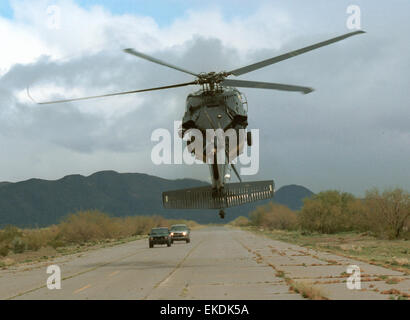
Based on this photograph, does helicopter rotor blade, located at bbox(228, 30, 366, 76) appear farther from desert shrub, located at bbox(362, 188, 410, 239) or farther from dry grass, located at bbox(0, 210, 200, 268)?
desert shrub, located at bbox(362, 188, 410, 239)

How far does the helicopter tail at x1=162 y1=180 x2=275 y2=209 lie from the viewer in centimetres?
2195

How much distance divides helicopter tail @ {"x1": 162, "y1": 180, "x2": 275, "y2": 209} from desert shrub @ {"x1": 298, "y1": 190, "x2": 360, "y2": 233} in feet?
173

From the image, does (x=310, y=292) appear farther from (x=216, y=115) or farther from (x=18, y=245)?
(x=18, y=245)

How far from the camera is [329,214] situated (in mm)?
74625

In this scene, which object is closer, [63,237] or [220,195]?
[220,195]

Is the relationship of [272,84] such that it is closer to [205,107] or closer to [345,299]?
[205,107]

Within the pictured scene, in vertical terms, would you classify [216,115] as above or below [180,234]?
above

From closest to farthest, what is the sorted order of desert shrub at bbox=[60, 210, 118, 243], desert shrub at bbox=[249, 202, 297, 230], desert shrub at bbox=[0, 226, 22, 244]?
1. desert shrub at bbox=[0, 226, 22, 244]
2. desert shrub at bbox=[60, 210, 118, 243]
3. desert shrub at bbox=[249, 202, 297, 230]

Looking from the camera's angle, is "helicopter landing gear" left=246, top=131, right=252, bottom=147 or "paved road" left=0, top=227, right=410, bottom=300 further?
"helicopter landing gear" left=246, top=131, right=252, bottom=147

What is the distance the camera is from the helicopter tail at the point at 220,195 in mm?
21953

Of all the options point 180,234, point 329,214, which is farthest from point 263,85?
point 329,214

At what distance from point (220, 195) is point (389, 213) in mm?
34872

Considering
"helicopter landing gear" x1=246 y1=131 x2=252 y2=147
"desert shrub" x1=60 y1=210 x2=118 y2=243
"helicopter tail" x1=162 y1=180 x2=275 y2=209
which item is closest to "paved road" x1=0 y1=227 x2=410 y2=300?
"helicopter tail" x1=162 y1=180 x2=275 y2=209

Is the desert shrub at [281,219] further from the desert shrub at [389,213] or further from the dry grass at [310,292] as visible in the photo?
the dry grass at [310,292]
